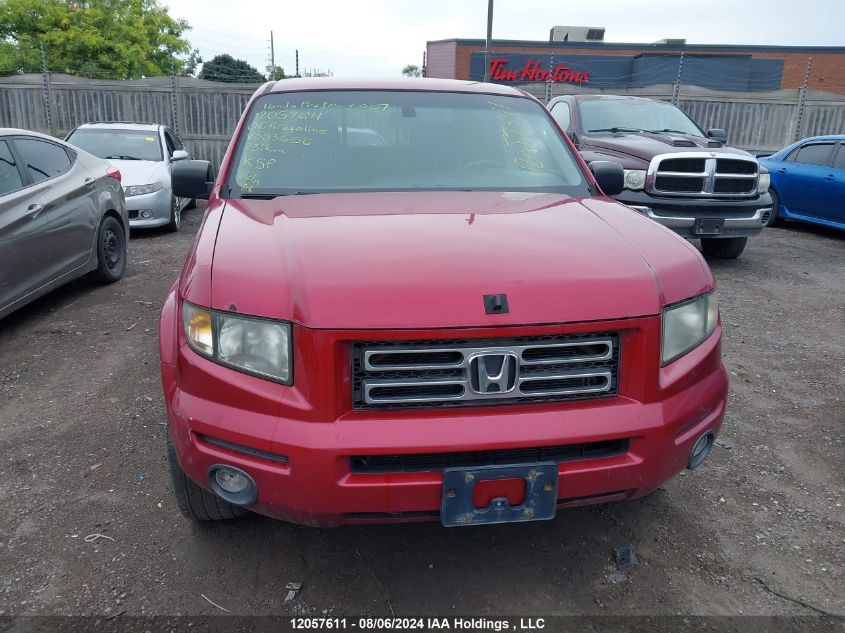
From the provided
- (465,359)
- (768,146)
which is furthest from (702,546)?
(768,146)

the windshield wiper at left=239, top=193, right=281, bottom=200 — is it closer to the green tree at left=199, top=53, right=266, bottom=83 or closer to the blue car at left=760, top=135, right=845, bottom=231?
the blue car at left=760, top=135, right=845, bottom=231

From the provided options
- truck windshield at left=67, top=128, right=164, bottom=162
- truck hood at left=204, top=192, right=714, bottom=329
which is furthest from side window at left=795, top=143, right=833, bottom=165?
truck windshield at left=67, top=128, right=164, bottom=162

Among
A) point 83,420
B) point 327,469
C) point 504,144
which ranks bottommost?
point 83,420

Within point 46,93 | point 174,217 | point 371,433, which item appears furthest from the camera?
point 46,93

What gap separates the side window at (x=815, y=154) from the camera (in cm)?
991

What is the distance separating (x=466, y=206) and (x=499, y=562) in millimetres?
1447

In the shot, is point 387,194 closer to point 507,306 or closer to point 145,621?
point 507,306

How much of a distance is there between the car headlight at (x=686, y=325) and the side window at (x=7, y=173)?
16.1 ft

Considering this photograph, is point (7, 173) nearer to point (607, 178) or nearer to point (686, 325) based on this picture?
point (607, 178)

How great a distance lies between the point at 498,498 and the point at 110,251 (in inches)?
236

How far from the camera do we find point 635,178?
7.64 m

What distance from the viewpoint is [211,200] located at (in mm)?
3293

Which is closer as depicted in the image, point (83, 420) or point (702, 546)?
point (702, 546)

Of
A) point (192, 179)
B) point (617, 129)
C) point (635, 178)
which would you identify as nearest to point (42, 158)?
point (192, 179)
